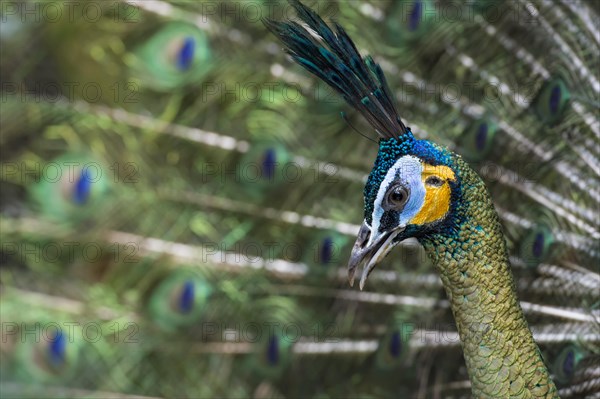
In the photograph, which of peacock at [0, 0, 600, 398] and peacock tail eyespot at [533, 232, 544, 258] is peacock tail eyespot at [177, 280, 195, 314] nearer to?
peacock at [0, 0, 600, 398]

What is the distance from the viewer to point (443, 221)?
50.8 inches

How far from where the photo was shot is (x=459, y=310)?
1.32m

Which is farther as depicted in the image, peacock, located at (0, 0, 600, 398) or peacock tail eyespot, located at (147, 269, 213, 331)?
peacock tail eyespot, located at (147, 269, 213, 331)

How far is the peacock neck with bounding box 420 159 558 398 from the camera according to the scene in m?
1.29

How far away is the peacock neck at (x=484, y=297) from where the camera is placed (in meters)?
1.29

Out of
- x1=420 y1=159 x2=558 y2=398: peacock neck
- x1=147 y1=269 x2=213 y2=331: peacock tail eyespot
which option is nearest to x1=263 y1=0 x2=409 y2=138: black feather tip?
x1=420 y1=159 x2=558 y2=398: peacock neck

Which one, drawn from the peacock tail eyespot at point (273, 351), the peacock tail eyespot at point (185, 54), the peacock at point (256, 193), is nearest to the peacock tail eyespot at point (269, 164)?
the peacock at point (256, 193)

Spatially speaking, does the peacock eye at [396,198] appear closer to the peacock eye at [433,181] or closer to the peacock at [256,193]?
the peacock eye at [433,181]

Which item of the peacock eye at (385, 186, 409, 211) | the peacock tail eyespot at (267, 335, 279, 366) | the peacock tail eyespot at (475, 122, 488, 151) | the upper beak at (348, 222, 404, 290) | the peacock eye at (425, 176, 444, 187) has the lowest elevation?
the peacock tail eyespot at (267, 335, 279, 366)

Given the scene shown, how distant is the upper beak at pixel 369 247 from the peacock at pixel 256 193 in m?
0.49

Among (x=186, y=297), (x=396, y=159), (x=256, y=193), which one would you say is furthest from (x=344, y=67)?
(x=186, y=297)

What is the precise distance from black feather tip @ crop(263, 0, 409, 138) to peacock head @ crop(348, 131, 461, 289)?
0.04 metres

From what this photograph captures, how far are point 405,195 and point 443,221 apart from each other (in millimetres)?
82

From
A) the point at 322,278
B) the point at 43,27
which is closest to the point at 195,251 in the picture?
the point at 322,278
